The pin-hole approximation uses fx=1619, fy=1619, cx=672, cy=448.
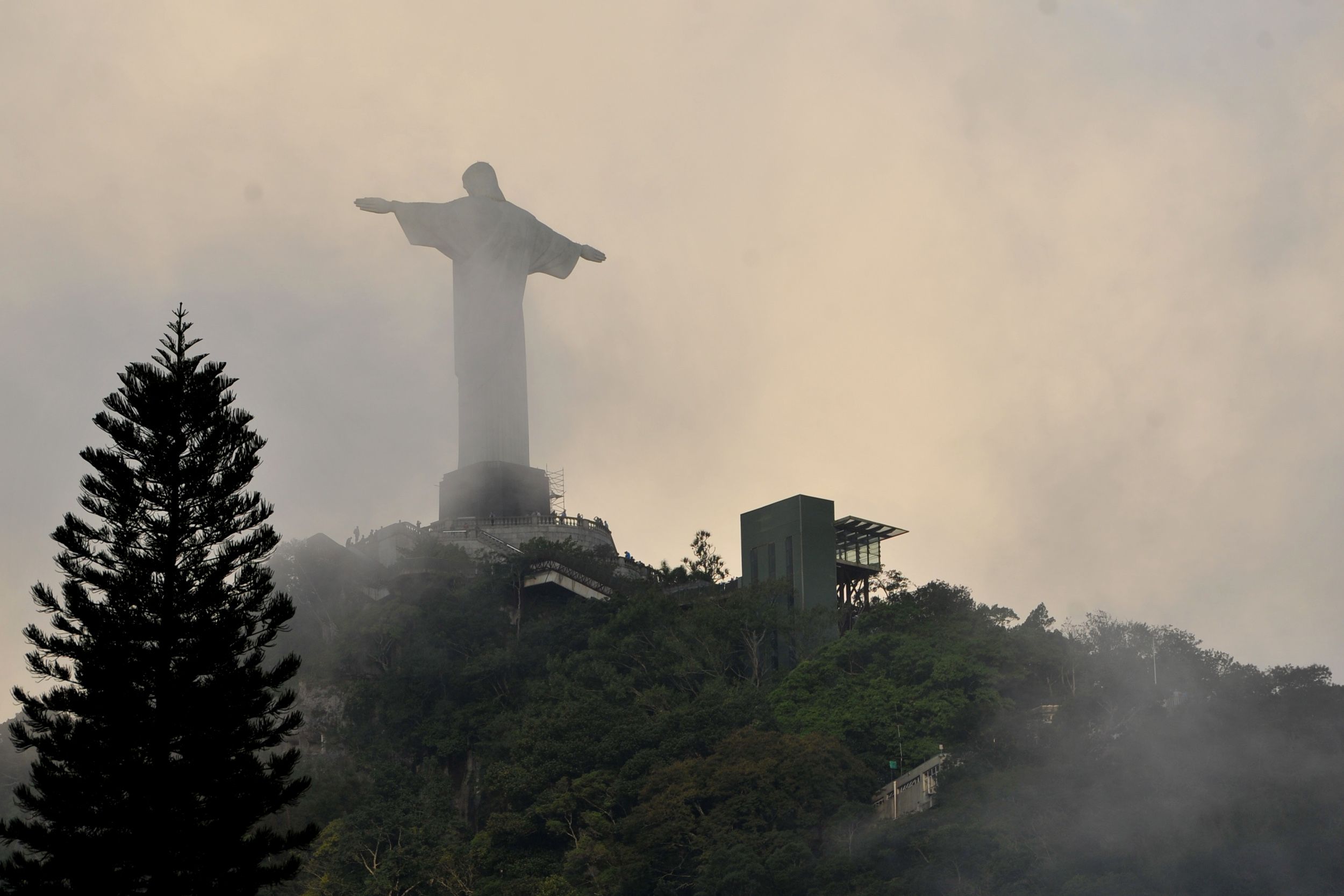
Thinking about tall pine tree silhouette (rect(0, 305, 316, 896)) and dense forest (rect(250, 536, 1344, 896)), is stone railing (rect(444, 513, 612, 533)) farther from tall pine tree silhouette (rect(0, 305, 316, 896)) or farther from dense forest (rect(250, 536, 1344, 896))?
tall pine tree silhouette (rect(0, 305, 316, 896))

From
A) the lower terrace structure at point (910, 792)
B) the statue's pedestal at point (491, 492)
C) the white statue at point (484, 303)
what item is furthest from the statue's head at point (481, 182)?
the lower terrace structure at point (910, 792)

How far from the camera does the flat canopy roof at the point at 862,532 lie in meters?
49.9

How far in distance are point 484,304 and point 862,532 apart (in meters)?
15.4

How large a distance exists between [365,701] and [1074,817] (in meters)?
21.7

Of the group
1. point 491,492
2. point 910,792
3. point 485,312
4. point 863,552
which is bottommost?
point 910,792

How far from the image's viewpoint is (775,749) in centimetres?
3519

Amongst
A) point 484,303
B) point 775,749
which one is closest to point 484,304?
point 484,303

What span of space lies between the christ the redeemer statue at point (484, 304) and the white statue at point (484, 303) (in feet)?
0.08

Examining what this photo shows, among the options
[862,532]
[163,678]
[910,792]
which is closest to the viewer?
[163,678]

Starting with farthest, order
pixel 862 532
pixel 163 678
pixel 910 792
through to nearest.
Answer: pixel 862 532
pixel 910 792
pixel 163 678

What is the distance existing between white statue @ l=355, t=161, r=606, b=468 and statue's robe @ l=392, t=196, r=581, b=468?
2cm

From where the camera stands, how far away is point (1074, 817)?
30.5m

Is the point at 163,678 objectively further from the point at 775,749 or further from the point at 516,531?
the point at 516,531

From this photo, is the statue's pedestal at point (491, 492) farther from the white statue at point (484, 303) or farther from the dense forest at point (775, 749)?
the dense forest at point (775, 749)
